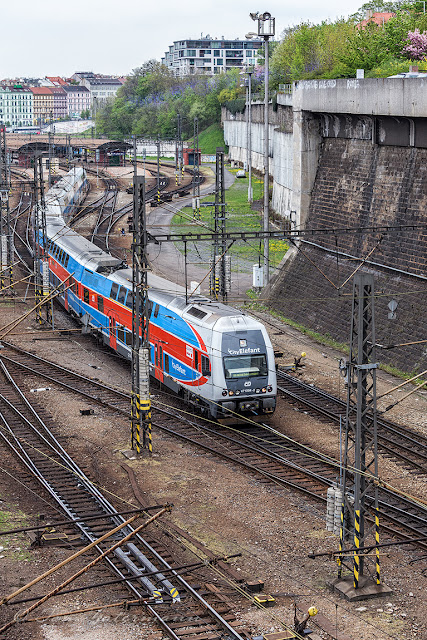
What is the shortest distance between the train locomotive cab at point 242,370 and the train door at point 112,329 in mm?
8233

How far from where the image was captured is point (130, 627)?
15.6 m

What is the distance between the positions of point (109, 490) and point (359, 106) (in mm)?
21466

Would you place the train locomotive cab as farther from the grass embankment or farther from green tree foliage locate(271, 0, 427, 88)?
green tree foliage locate(271, 0, 427, 88)

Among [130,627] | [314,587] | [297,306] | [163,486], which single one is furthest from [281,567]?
[297,306]

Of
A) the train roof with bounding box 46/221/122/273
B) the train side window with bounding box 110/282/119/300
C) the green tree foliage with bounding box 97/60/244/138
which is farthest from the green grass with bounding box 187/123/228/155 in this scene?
the train side window with bounding box 110/282/119/300

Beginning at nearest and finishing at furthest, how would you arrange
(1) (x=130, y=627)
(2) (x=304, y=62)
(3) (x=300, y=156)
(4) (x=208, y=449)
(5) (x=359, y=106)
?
(1) (x=130, y=627) → (4) (x=208, y=449) → (5) (x=359, y=106) → (3) (x=300, y=156) → (2) (x=304, y=62)

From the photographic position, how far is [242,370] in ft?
84.9

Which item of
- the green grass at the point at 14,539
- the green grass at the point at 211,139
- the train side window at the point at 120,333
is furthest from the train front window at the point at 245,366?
the green grass at the point at 211,139

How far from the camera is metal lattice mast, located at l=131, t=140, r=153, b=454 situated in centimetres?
2377

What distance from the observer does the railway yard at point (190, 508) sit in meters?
16.0

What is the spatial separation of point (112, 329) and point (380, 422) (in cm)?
1112

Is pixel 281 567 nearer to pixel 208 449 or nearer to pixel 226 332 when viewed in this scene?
pixel 208 449

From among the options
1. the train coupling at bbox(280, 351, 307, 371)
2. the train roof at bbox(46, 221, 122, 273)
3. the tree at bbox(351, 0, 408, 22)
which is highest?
the tree at bbox(351, 0, 408, 22)

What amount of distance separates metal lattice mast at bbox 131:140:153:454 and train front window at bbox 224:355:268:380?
242 centimetres
